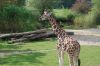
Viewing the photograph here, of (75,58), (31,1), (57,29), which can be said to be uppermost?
(57,29)

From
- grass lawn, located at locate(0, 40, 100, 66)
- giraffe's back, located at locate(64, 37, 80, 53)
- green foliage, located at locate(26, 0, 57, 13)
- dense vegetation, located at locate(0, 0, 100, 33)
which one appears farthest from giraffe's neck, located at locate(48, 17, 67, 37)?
green foliage, located at locate(26, 0, 57, 13)

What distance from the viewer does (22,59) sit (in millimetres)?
Answer: 15070

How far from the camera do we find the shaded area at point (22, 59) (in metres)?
14.3

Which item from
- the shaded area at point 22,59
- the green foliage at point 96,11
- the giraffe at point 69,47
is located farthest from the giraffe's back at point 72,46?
the green foliage at point 96,11

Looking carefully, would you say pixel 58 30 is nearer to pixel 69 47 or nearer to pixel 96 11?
pixel 69 47

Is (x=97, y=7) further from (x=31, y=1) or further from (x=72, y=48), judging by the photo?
(x=72, y=48)

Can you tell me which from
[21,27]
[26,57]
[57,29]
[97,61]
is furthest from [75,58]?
[21,27]

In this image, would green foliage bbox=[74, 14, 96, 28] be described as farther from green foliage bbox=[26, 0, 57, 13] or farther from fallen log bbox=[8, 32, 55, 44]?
fallen log bbox=[8, 32, 55, 44]

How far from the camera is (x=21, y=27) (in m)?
27.6

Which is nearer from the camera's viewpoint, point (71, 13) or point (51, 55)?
point (51, 55)

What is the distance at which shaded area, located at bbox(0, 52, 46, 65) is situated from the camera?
47.0 feet

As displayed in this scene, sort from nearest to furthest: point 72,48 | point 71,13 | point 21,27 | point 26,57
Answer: point 72,48, point 26,57, point 21,27, point 71,13

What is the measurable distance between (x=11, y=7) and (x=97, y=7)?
684 inches

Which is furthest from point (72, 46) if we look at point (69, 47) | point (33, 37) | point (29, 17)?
point (29, 17)
